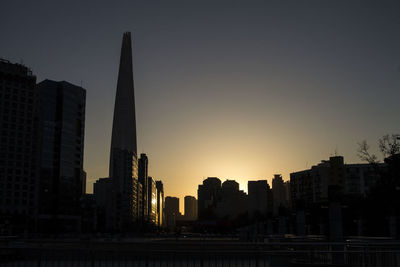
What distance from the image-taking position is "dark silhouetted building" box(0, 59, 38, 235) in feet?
438

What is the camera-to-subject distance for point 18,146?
14138 cm

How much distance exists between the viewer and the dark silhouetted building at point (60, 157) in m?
155

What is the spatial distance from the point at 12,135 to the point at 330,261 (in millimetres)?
135963

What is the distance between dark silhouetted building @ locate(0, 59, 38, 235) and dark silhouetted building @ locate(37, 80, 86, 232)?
929 centimetres

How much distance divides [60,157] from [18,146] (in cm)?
1876

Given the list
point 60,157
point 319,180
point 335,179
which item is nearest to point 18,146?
point 60,157

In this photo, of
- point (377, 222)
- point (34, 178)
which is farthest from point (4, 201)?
point (377, 222)

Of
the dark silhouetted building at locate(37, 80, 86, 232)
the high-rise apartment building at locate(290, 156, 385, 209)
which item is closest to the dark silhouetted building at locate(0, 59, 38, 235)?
the dark silhouetted building at locate(37, 80, 86, 232)

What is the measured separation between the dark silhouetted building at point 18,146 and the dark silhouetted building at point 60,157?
9.29 metres

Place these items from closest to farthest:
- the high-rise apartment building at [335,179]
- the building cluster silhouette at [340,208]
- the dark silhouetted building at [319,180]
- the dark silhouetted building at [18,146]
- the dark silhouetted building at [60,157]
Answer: the building cluster silhouette at [340,208], the dark silhouetted building at [18,146], the dark silhouetted building at [60,157], the high-rise apartment building at [335,179], the dark silhouetted building at [319,180]

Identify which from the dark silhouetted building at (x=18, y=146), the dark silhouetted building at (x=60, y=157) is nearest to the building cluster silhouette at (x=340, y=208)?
the dark silhouetted building at (x=60, y=157)

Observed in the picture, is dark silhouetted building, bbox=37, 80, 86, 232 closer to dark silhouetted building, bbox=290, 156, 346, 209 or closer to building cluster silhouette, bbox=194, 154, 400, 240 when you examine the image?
building cluster silhouette, bbox=194, 154, 400, 240

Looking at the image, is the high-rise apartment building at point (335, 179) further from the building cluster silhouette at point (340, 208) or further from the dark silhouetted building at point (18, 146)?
the dark silhouetted building at point (18, 146)

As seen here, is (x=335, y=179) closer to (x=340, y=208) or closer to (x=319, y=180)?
(x=319, y=180)
